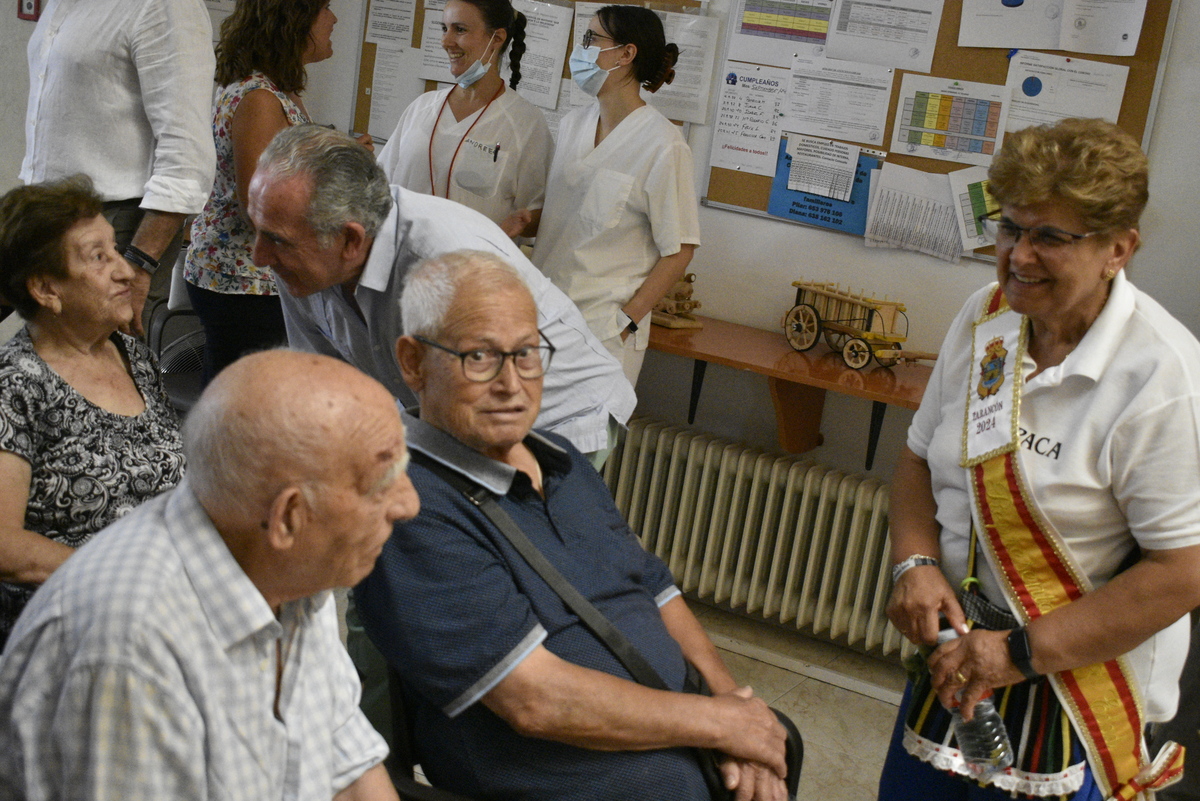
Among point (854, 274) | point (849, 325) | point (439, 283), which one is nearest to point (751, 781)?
point (439, 283)

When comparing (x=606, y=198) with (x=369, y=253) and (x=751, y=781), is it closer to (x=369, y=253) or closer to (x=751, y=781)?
(x=369, y=253)

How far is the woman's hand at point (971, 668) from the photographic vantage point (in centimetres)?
148

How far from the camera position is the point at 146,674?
93 centimetres

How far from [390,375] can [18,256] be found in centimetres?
64

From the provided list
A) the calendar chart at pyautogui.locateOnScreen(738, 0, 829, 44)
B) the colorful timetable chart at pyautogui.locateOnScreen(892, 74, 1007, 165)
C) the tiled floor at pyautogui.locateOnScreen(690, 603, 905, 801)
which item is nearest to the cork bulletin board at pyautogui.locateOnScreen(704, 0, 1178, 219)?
the colorful timetable chart at pyautogui.locateOnScreen(892, 74, 1007, 165)

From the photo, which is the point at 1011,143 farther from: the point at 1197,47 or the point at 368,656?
the point at 1197,47

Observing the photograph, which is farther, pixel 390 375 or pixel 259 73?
pixel 259 73

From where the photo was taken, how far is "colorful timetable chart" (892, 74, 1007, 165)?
119 inches

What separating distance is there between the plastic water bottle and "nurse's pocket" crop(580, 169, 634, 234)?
5.80 ft

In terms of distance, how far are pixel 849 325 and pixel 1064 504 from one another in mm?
1640

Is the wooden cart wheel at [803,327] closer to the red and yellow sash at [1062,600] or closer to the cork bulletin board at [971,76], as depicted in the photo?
the cork bulletin board at [971,76]

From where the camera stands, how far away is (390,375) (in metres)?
2.00

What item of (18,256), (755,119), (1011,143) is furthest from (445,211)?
(755,119)

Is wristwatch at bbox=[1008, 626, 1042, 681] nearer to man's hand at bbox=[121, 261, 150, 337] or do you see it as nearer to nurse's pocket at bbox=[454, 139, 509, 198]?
man's hand at bbox=[121, 261, 150, 337]
